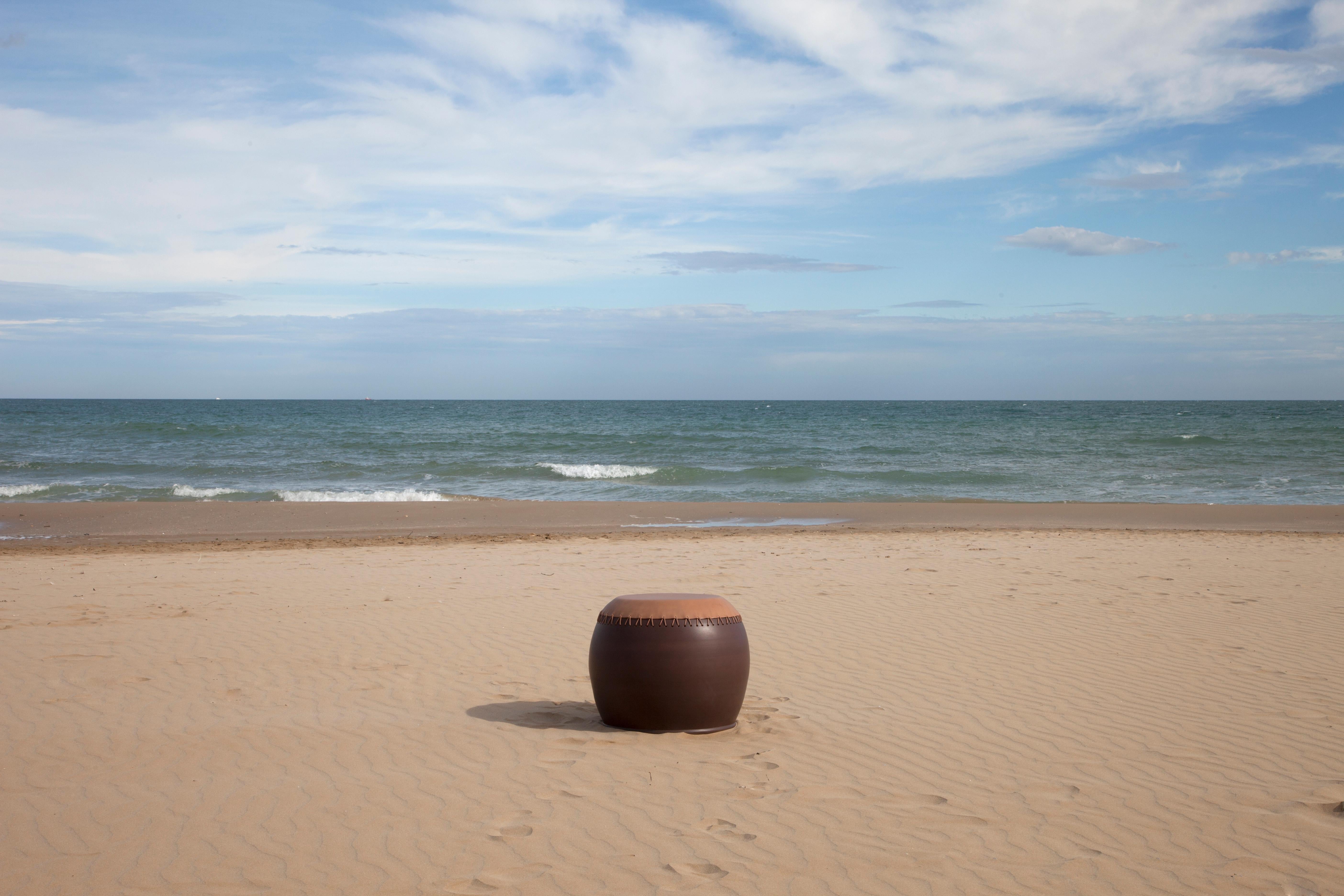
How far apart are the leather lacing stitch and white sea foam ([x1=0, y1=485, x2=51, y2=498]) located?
938 inches

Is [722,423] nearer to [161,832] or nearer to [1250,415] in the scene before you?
[1250,415]

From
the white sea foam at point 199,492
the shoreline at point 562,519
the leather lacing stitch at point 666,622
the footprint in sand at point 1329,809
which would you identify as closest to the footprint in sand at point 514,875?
the leather lacing stitch at point 666,622

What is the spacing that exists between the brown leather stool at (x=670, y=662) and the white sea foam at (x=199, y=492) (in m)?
20.7

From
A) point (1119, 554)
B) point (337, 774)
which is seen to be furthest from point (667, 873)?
point (1119, 554)

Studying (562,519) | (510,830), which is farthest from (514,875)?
(562,519)

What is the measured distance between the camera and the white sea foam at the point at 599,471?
2984 cm

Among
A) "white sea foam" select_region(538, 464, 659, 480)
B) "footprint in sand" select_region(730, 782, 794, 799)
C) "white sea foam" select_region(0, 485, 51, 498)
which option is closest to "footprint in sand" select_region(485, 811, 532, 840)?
"footprint in sand" select_region(730, 782, 794, 799)

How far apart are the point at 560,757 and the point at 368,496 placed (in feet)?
65.7

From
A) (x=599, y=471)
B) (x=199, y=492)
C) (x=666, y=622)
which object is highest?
(x=666, y=622)

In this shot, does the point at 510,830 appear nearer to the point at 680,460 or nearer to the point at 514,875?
the point at 514,875

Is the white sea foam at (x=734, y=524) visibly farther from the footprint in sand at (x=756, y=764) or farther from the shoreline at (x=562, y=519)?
the footprint in sand at (x=756, y=764)

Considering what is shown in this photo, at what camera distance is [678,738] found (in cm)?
548

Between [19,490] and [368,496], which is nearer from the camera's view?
[19,490]

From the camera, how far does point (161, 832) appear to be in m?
4.20
